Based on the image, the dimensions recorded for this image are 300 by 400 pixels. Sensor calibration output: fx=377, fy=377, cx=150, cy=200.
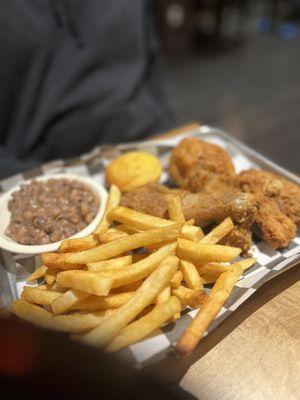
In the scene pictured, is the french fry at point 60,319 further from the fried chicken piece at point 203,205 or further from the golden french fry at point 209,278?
the fried chicken piece at point 203,205

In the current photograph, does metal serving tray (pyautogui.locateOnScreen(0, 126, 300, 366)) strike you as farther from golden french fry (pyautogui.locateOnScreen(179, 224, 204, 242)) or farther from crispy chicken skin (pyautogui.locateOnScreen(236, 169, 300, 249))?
golden french fry (pyautogui.locateOnScreen(179, 224, 204, 242))

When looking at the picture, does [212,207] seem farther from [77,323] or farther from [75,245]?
[77,323]

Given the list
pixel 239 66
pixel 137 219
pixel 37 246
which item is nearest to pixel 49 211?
pixel 37 246

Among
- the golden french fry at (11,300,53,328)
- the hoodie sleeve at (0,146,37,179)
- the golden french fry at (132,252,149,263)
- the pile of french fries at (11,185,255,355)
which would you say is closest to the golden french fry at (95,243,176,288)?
the pile of french fries at (11,185,255,355)

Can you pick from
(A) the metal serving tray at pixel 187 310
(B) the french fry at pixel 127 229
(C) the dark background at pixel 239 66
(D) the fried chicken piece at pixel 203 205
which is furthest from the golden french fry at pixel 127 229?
(C) the dark background at pixel 239 66

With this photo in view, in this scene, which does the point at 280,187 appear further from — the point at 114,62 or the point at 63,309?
the point at 114,62

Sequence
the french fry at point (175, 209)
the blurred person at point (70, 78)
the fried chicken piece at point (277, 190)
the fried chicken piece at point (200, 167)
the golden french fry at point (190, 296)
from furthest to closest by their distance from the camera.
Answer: the blurred person at point (70, 78) < the fried chicken piece at point (200, 167) < the fried chicken piece at point (277, 190) < the french fry at point (175, 209) < the golden french fry at point (190, 296)

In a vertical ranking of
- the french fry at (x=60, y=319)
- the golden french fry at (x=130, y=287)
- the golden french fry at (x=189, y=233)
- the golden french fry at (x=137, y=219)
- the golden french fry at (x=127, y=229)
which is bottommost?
the golden french fry at (x=130, y=287)

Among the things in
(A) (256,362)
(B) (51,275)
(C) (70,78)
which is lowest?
(A) (256,362)
